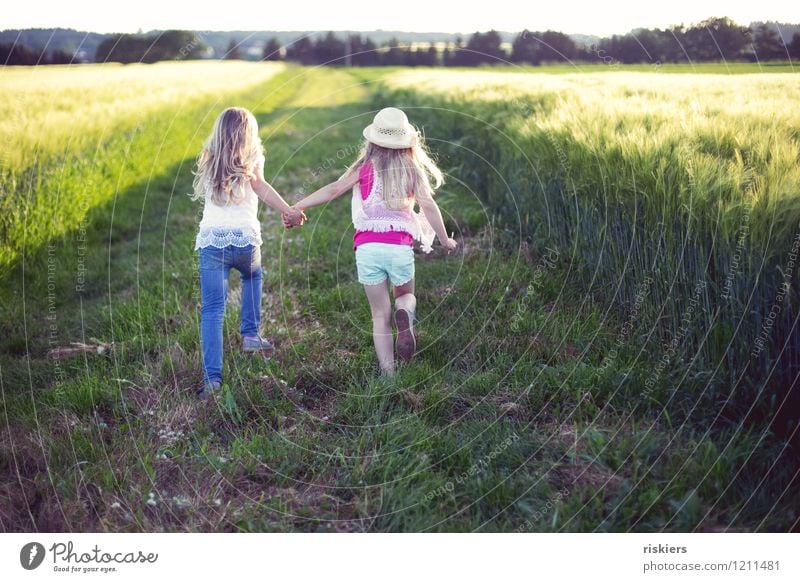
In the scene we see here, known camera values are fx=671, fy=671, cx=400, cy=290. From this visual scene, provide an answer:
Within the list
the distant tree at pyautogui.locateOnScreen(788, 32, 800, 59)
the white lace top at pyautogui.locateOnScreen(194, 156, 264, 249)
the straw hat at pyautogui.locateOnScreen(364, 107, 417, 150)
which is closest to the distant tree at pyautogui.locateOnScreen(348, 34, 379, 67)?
the straw hat at pyautogui.locateOnScreen(364, 107, 417, 150)

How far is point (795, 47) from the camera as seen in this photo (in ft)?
12.5

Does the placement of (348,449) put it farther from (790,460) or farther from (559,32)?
(559,32)

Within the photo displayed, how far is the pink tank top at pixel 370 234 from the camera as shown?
374 cm

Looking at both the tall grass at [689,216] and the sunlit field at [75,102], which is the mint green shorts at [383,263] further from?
the sunlit field at [75,102]

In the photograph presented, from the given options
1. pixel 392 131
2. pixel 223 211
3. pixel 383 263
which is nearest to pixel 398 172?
pixel 392 131

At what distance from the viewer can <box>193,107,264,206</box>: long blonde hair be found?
11.8 ft

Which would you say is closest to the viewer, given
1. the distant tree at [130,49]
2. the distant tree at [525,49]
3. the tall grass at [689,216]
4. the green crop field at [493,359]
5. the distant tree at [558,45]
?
the green crop field at [493,359]

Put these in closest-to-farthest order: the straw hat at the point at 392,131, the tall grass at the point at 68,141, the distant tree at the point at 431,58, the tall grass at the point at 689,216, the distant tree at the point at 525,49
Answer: the tall grass at the point at 689,216 → the straw hat at the point at 392,131 → the tall grass at the point at 68,141 → the distant tree at the point at 525,49 → the distant tree at the point at 431,58

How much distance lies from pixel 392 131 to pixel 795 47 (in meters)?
2.35

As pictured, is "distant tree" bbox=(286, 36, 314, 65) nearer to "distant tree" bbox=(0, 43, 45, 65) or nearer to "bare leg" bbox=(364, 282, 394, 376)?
"distant tree" bbox=(0, 43, 45, 65)

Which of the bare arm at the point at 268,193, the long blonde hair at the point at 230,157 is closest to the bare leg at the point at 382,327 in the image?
the bare arm at the point at 268,193

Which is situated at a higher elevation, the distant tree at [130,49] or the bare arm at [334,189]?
the distant tree at [130,49]

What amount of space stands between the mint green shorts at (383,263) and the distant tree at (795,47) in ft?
8.04

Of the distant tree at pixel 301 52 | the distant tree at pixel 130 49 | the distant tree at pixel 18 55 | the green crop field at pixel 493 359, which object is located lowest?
the green crop field at pixel 493 359
